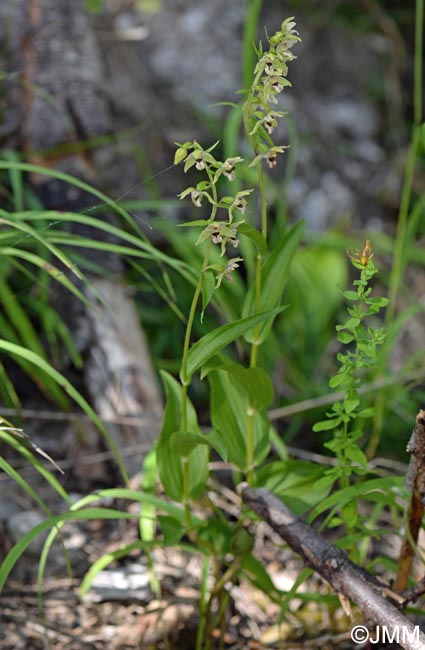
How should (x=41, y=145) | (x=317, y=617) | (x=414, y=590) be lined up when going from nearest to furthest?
(x=414, y=590) → (x=317, y=617) → (x=41, y=145)

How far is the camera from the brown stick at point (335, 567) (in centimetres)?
99

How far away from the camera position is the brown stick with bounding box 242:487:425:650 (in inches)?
39.1

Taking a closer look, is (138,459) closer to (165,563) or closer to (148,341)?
(165,563)

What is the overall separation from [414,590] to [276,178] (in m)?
1.85

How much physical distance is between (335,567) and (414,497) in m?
0.15

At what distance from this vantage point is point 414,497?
109cm

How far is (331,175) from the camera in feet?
9.27

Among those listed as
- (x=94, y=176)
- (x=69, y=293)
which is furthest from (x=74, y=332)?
(x=94, y=176)

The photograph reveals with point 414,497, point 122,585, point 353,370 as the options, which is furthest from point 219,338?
point 122,585

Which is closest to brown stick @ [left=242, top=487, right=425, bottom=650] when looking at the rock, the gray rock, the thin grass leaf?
the thin grass leaf

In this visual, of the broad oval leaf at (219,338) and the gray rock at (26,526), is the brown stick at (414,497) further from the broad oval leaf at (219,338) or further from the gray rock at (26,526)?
the gray rock at (26,526)

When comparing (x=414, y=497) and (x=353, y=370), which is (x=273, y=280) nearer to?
(x=353, y=370)

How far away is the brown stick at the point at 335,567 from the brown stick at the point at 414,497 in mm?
81

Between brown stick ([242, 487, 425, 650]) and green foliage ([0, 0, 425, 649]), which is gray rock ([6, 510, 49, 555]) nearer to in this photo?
green foliage ([0, 0, 425, 649])
